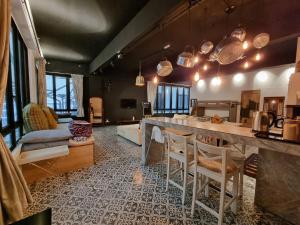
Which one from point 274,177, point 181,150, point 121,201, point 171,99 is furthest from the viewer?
point 171,99

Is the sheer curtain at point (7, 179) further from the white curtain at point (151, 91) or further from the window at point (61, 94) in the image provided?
the white curtain at point (151, 91)

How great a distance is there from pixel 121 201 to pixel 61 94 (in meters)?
6.47

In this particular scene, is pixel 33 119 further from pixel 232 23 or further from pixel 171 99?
pixel 171 99

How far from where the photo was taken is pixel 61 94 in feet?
22.2

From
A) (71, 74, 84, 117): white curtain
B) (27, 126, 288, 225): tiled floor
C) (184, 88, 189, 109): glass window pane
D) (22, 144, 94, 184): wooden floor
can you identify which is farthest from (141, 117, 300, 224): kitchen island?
(184, 88, 189, 109): glass window pane

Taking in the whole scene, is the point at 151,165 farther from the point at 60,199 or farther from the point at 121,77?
the point at 121,77

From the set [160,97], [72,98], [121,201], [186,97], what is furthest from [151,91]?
[121,201]

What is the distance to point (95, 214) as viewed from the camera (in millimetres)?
1701

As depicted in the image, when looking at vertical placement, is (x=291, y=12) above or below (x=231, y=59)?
above

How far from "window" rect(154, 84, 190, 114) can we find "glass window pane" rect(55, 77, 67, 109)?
206 inches

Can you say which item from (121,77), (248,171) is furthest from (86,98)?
(248,171)

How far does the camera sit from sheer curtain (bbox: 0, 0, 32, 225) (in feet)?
3.69

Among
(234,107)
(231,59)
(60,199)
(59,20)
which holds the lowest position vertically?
(60,199)

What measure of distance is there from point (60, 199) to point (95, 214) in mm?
623
